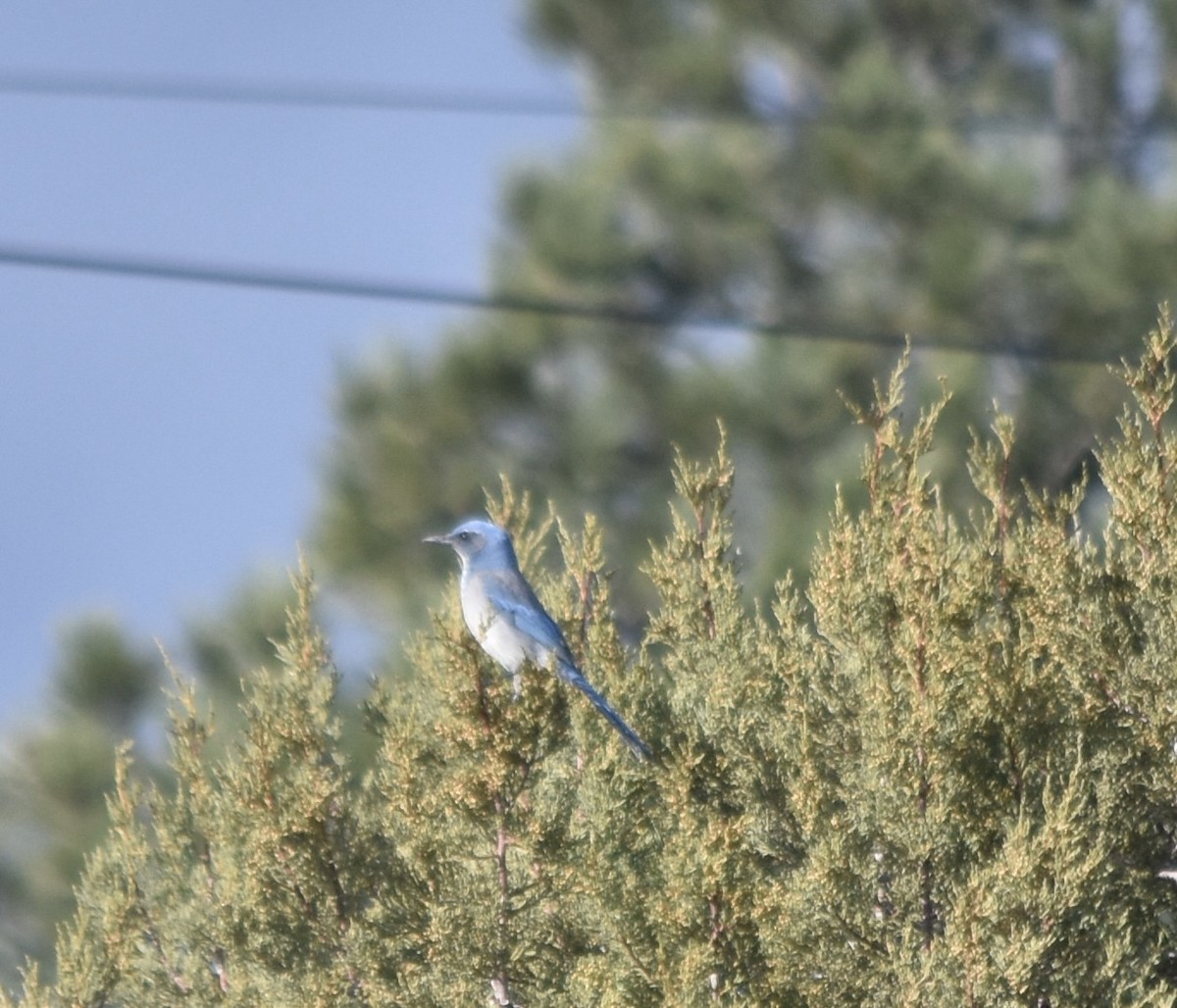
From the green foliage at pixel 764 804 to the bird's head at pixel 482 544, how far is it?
0.66 m

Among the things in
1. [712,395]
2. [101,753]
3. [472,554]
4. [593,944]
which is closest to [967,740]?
[593,944]

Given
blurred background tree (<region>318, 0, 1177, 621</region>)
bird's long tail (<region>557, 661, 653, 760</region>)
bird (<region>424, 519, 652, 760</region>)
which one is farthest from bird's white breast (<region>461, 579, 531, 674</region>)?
blurred background tree (<region>318, 0, 1177, 621</region>)

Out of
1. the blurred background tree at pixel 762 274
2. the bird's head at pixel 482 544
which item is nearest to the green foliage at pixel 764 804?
the bird's head at pixel 482 544

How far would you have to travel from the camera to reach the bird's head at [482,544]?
4871mm

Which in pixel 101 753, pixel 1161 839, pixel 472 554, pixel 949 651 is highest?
pixel 101 753

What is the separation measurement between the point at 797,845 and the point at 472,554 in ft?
5.68

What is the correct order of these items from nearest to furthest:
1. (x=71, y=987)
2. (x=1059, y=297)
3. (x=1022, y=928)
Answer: (x=1022, y=928), (x=71, y=987), (x=1059, y=297)

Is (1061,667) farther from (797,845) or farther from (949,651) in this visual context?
(797,845)

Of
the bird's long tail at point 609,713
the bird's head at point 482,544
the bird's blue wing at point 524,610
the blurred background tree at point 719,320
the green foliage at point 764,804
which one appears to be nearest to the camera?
the green foliage at point 764,804

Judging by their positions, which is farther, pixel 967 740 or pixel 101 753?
pixel 101 753

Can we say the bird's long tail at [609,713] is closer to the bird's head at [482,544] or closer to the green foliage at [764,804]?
the green foliage at [764,804]

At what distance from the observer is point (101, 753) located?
508 inches

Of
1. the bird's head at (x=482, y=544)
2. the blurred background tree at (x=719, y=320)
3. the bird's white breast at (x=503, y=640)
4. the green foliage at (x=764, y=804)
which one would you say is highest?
the blurred background tree at (x=719, y=320)

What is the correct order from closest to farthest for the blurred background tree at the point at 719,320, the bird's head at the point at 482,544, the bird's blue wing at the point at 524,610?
the bird's blue wing at the point at 524,610 → the bird's head at the point at 482,544 → the blurred background tree at the point at 719,320
